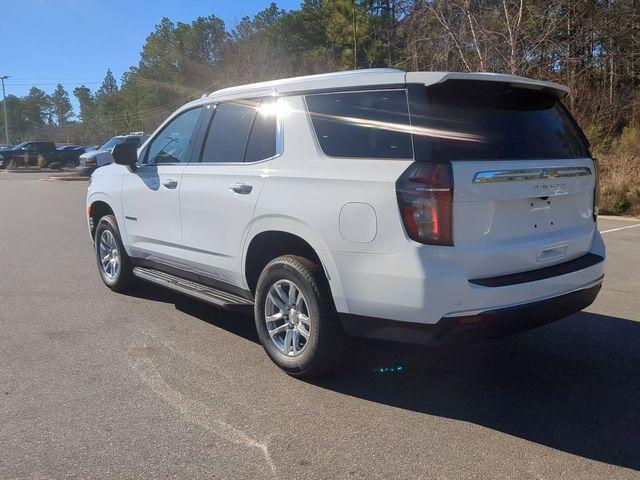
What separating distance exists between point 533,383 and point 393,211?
1.69m

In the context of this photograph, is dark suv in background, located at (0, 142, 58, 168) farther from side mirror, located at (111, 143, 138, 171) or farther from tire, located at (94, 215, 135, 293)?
side mirror, located at (111, 143, 138, 171)

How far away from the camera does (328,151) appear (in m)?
4.09

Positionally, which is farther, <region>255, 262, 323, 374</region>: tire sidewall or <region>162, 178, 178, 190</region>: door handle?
<region>162, 178, 178, 190</region>: door handle

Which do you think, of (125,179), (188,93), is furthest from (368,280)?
(188,93)

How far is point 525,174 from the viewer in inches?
147

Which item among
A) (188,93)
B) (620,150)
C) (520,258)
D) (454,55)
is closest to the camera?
(520,258)

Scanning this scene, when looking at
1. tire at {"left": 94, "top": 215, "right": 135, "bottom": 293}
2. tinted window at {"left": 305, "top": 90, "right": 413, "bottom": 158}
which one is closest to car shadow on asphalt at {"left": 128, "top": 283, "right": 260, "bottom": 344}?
tire at {"left": 94, "top": 215, "right": 135, "bottom": 293}

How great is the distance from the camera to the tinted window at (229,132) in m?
4.86

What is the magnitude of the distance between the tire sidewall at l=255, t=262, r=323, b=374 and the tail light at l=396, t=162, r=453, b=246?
87 cm

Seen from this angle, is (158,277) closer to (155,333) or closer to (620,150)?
(155,333)

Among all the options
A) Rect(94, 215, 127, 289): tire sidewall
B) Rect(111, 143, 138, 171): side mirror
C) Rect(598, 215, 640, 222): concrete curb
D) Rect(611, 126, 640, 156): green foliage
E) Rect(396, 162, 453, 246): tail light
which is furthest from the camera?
Rect(611, 126, 640, 156): green foliage

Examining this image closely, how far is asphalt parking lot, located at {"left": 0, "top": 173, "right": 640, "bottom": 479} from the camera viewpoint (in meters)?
3.25

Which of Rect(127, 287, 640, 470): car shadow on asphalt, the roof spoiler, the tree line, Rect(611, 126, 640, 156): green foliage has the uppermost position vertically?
the tree line

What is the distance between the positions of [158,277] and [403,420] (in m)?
2.85
